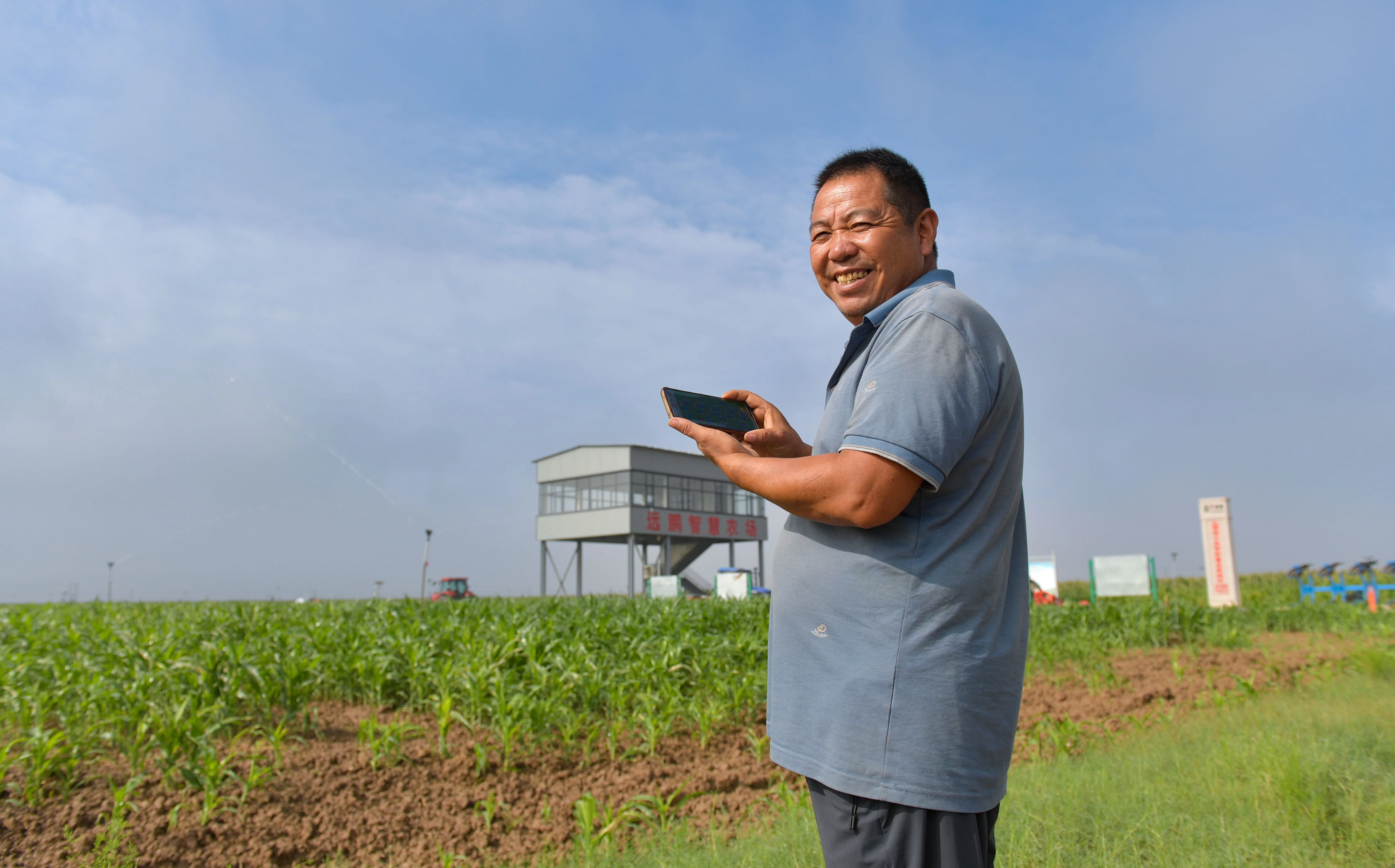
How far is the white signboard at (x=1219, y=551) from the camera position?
14531 mm

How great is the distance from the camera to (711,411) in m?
1.67

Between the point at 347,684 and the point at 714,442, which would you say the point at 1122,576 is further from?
the point at 714,442

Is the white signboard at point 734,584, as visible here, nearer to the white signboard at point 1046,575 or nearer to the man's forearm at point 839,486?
the white signboard at point 1046,575

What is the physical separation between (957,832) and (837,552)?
0.50m

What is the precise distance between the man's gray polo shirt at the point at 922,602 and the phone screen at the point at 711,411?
30cm

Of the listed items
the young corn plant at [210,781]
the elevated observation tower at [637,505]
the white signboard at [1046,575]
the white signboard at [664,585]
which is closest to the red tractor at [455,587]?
the elevated observation tower at [637,505]

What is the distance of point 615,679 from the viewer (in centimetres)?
597

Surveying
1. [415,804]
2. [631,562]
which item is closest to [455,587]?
[631,562]

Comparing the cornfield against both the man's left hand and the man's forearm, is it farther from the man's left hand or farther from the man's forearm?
the man's forearm

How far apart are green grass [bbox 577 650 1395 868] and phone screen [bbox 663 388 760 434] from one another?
1918 mm

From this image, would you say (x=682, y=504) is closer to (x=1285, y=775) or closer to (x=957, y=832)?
(x=1285, y=775)

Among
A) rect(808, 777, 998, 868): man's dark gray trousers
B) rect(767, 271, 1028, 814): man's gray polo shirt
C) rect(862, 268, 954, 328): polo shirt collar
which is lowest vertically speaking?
rect(808, 777, 998, 868): man's dark gray trousers

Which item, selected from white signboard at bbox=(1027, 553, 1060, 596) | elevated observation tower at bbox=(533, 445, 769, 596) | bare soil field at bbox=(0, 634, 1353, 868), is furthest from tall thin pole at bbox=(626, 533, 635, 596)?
bare soil field at bbox=(0, 634, 1353, 868)

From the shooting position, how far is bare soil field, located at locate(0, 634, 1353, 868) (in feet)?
10.6
